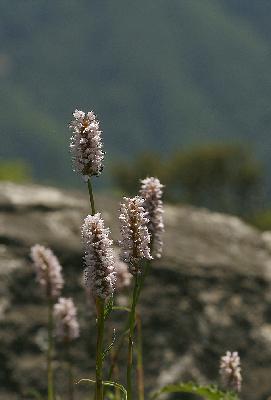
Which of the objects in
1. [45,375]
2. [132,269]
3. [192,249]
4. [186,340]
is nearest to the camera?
[132,269]

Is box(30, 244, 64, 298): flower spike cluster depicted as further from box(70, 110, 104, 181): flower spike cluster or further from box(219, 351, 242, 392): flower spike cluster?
box(70, 110, 104, 181): flower spike cluster

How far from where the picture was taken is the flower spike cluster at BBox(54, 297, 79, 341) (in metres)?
5.54

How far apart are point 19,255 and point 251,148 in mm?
120655

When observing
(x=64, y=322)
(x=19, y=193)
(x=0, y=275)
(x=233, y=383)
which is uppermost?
(x=19, y=193)

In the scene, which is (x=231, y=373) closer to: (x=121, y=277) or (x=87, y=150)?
(x=121, y=277)

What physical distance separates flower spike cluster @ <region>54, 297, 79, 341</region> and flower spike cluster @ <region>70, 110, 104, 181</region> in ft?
6.88

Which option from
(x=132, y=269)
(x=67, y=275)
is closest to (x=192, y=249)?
(x=67, y=275)

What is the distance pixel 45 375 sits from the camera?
8.23 metres

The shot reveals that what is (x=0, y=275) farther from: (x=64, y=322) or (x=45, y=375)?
(x=64, y=322)

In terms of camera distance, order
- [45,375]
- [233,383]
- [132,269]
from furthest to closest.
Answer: [45,375], [233,383], [132,269]

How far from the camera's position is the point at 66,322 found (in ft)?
18.3

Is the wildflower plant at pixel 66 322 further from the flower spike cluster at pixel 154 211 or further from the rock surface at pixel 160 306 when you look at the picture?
the rock surface at pixel 160 306

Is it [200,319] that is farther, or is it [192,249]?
[192,249]

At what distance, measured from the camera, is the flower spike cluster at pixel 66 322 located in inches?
218
